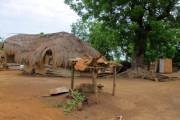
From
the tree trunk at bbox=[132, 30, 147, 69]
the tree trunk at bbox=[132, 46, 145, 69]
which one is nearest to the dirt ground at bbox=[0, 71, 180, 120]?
the tree trunk at bbox=[132, 30, 147, 69]

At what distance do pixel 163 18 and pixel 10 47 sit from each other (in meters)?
13.0

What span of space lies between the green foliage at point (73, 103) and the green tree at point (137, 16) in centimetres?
751

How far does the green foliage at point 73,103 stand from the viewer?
909 cm

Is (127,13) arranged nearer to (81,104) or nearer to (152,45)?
(152,45)

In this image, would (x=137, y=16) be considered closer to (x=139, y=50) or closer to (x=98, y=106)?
(x=139, y=50)

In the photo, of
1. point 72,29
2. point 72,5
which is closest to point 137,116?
point 72,5

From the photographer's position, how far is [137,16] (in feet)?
55.2

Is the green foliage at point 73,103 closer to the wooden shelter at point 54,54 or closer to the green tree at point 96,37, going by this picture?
the wooden shelter at point 54,54

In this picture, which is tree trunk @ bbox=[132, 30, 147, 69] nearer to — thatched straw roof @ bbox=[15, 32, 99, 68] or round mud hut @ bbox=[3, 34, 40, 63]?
thatched straw roof @ bbox=[15, 32, 99, 68]

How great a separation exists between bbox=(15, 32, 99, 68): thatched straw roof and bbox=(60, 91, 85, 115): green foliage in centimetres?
815

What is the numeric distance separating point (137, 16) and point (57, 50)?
4.92 m

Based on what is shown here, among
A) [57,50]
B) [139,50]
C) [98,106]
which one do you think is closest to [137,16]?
[139,50]

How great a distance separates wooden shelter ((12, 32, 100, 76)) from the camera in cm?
1814

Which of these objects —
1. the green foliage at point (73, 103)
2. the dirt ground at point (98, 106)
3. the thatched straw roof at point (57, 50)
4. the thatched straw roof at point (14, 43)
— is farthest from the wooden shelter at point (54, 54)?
the green foliage at point (73, 103)
